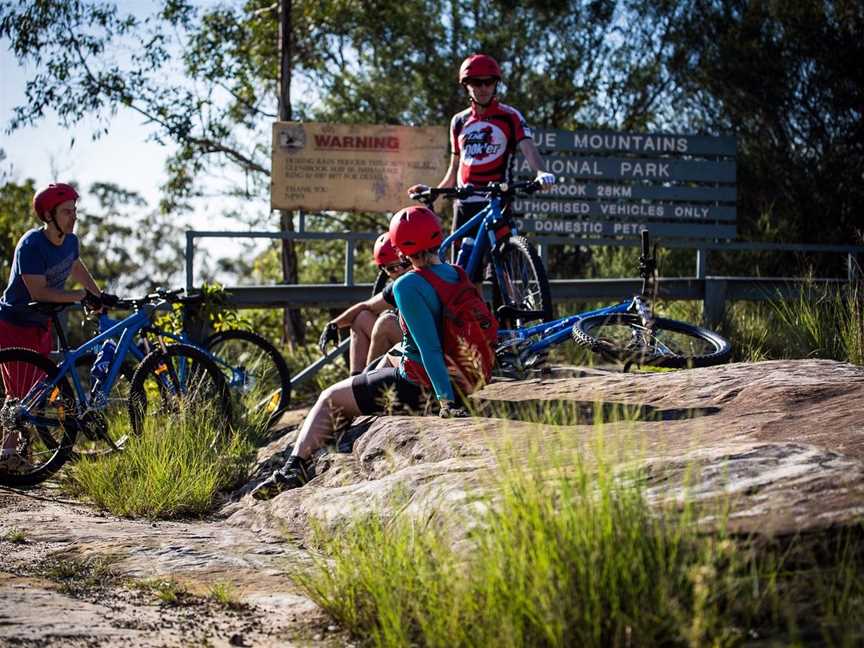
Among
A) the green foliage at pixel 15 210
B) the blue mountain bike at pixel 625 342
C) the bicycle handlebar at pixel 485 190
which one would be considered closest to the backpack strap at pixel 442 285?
the blue mountain bike at pixel 625 342

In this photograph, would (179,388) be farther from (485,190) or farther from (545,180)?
(545,180)

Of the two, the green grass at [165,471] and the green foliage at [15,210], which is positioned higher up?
the green foliage at [15,210]

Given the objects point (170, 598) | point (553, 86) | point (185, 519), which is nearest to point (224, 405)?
point (185, 519)

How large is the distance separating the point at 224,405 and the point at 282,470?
166 cm

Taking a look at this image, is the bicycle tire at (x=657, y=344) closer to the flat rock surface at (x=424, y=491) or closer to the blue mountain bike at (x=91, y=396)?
the flat rock surface at (x=424, y=491)

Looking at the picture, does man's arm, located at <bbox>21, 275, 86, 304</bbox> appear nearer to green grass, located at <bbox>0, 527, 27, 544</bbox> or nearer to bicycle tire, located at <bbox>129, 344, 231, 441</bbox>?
bicycle tire, located at <bbox>129, 344, 231, 441</bbox>

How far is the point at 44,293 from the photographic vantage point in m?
8.00

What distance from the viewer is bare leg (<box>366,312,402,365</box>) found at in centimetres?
765

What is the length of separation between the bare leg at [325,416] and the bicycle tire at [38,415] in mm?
1774

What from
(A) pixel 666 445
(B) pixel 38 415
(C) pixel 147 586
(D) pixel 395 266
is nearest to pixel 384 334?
(D) pixel 395 266

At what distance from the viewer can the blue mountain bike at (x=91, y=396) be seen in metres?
7.83

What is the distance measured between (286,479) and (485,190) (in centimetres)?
250

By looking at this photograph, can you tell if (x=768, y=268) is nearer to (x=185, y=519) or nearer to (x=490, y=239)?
(x=490, y=239)

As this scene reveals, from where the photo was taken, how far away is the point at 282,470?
22.7 feet
